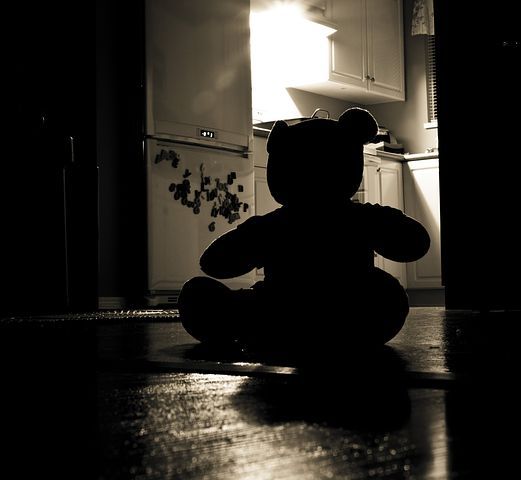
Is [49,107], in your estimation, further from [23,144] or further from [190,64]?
[190,64]

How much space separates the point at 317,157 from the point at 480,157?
1649mm

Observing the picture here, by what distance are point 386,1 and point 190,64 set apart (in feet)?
7.21

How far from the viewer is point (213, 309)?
1.15 meters

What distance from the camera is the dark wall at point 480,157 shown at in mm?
2605

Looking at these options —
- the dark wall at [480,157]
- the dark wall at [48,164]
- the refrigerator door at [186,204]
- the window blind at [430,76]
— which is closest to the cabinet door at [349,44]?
the window blind at [430,76]

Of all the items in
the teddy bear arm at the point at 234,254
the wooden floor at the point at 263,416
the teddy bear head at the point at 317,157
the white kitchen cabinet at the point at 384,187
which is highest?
the white kitchen cabinet at the point at 384,187

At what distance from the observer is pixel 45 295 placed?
3.47 meters

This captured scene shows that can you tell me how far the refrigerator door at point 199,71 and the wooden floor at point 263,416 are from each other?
2885 millimetres

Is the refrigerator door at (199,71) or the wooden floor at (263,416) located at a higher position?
the refrigerator door at (199,71)

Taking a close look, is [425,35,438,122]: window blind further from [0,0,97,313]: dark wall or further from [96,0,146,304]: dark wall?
[0,0,97,313]: dark wall

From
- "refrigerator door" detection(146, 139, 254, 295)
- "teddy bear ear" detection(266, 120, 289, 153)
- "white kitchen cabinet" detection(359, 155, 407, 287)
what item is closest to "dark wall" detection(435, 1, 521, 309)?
"refrigerator door" detection(146, 139, 254, 295)

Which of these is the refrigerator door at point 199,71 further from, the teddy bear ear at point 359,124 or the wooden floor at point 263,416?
the wooden floor at point 263,416

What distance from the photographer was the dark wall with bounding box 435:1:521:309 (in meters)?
2.61

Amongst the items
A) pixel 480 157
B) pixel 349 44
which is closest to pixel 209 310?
pixel 480 157
